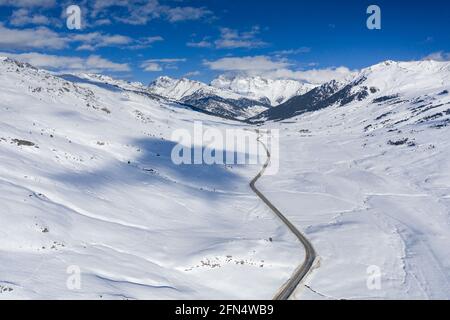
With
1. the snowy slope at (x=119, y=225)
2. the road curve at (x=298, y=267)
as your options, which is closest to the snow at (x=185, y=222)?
the snowy slope at (x=119, y=225)

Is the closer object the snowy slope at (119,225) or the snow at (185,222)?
the snowy slope at (119,225)

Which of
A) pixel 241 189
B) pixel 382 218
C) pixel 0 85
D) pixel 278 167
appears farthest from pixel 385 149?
pixel 0 85

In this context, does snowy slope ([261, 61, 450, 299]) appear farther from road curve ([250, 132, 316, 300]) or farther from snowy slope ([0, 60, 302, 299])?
snowy slope ([0, 60, 302, 299])

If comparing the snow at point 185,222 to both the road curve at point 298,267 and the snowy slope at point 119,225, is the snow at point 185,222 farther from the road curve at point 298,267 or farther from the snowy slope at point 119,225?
the road curve at point 298,267

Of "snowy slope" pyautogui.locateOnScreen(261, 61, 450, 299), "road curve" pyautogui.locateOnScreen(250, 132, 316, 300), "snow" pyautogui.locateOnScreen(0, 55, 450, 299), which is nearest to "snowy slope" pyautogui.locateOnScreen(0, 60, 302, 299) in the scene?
"snow" pyautogui.locateOnScreen(0, 55, 450, 299)

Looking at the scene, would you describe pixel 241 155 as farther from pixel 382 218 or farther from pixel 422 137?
pixel 382 218

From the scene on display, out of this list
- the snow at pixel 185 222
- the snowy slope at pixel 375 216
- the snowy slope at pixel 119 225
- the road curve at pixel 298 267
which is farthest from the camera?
the snowy slope at pixel 375 216

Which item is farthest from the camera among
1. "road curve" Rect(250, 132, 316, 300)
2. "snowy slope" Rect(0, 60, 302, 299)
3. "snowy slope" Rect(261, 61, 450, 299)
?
"snowy slope" Rect(261, 61, 450, 299)

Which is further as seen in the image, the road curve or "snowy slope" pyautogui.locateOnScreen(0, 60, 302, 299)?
the road curve

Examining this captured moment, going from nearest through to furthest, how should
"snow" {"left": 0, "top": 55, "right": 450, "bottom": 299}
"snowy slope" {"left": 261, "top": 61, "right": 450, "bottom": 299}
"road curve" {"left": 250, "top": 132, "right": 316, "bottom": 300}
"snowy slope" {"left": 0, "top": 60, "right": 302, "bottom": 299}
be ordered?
"snowy slope" {"left": 0, "top": 60, "right": 302, "bottom": 299} < "snow" {"left": 0, "top": 55, "right": 450, "bottom": 299} < "road curve" {"left": 250, "top": 132, "right": 316, "bottom": 300} < "snowy slope" {"left": 261, "top": 61, "right": 450, "bottom": 299}

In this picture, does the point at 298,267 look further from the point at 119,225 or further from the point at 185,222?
the point at 119,225
